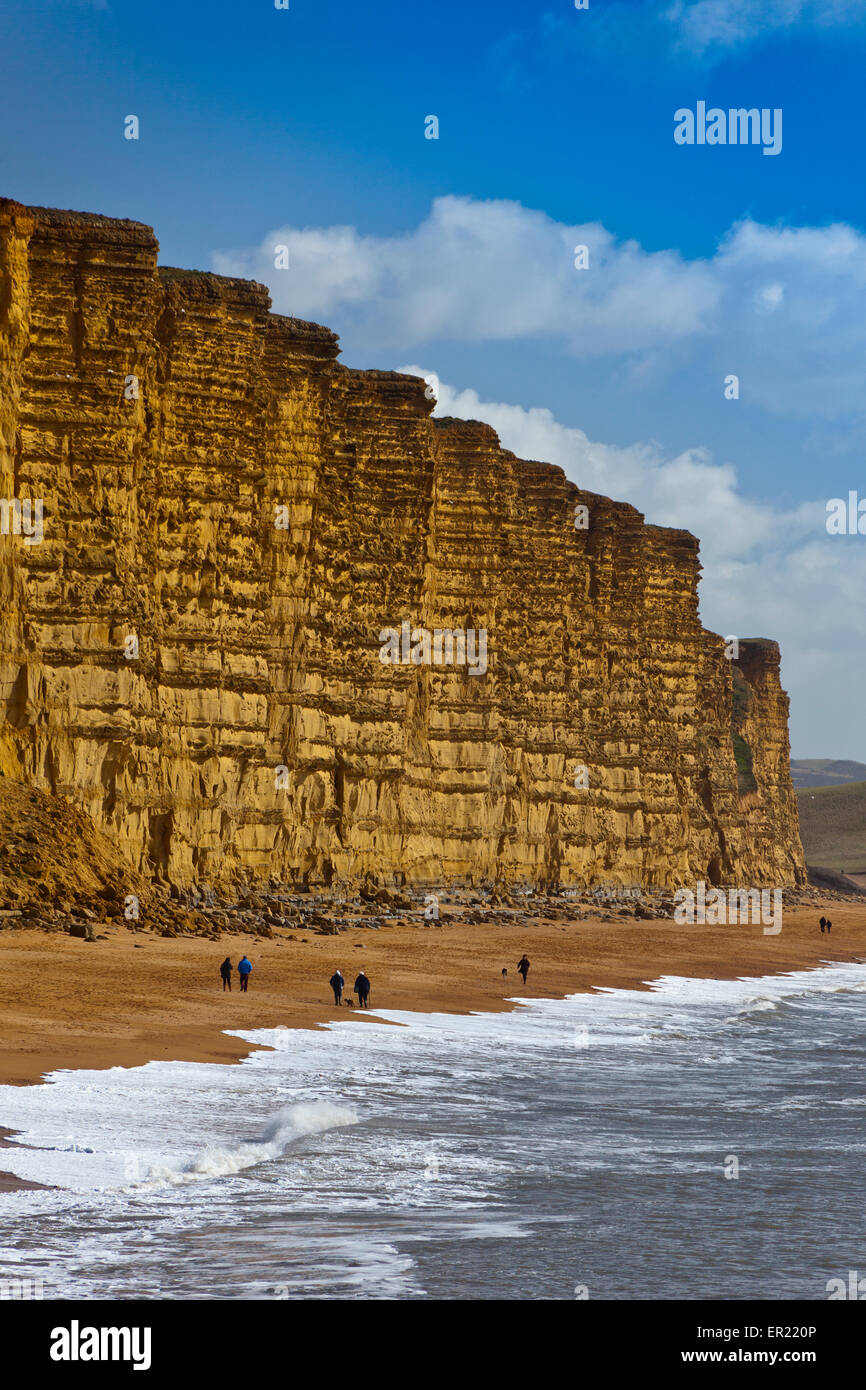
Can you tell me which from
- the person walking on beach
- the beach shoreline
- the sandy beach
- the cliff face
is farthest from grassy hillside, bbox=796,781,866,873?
the person walking on beach

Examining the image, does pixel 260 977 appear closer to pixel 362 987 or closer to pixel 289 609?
pixel 362 987

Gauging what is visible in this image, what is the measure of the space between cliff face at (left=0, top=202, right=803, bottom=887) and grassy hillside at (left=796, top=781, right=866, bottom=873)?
92049mm

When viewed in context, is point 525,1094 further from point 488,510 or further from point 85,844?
point 488,510

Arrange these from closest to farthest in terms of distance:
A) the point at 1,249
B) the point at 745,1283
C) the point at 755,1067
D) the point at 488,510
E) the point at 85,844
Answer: the point at 745,1283, the point at 755,1067, the point at 85,844, the point at 1,249, the point at 488,510

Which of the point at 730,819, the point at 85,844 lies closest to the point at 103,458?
the point at 85,844

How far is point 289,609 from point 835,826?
136005mm

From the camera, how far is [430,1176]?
13055mm

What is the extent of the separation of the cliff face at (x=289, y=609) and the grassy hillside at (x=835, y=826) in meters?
92.0

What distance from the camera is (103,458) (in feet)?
115

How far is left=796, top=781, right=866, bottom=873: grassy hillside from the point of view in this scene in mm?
159750

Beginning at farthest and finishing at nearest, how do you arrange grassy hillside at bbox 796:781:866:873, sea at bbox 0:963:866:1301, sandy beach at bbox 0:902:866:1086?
grassy hillside at bbox 796:781:866:873
sandy beach at bbox 0:902:866:1086
sea at bbox 0:963:866:1301

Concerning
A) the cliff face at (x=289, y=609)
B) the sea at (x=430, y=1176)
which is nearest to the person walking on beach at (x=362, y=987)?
the sea at (x=430, y=1176)

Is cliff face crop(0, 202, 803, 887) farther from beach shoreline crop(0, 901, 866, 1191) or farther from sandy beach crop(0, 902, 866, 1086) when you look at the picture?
sandy beach crop(0, 902, 866, 1086)
